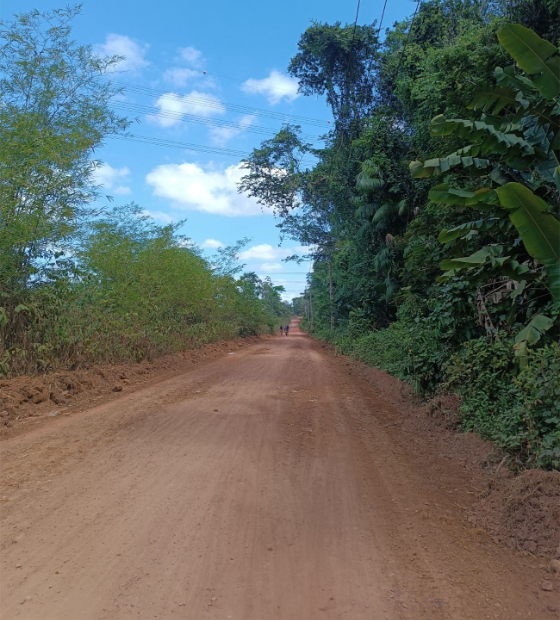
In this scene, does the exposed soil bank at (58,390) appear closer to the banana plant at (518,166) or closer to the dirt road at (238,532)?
the dirt road at (238,532)

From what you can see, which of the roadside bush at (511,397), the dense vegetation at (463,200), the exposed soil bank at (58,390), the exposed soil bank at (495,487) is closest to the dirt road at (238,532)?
the exposed soil bank at (495,487)

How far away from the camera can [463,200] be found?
622cm

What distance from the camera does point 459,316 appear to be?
789 centimetres

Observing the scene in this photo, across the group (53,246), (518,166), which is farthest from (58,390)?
(518,166)

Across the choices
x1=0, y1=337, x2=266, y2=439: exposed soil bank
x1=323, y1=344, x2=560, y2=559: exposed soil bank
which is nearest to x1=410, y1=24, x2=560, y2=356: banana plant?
x1=323, y1=344, x2=560, y2=559: exposed soil bank

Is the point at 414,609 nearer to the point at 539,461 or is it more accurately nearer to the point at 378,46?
the point at 539,461

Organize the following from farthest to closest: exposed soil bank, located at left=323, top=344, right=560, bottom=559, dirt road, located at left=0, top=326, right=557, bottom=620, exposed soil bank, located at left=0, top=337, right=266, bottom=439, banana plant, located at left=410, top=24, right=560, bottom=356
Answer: exposed soil bank, located at left=0, top=337, right=266, bottom=439
banana plant, located at left=410, top=24, right=560, bottom=356
exposed soil bank, located at left=323, top=344, right=560, bottom=559
dirt road, located at left=0, top=326, right=557, bottom=620

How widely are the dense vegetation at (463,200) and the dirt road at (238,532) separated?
1666 millimetres

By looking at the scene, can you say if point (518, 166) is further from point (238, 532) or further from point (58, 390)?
point (58, 390)

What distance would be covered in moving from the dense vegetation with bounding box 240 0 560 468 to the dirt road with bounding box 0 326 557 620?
5.47 feet

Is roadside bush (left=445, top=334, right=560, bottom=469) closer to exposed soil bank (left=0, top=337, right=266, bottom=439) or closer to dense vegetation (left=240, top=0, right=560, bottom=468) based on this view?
dense vegetation (left=240, top=0, right=560, bottom=468)

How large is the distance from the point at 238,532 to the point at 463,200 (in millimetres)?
5141

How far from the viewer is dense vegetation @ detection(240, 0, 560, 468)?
5332 mm

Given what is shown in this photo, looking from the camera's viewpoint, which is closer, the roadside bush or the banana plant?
the roadside bush
